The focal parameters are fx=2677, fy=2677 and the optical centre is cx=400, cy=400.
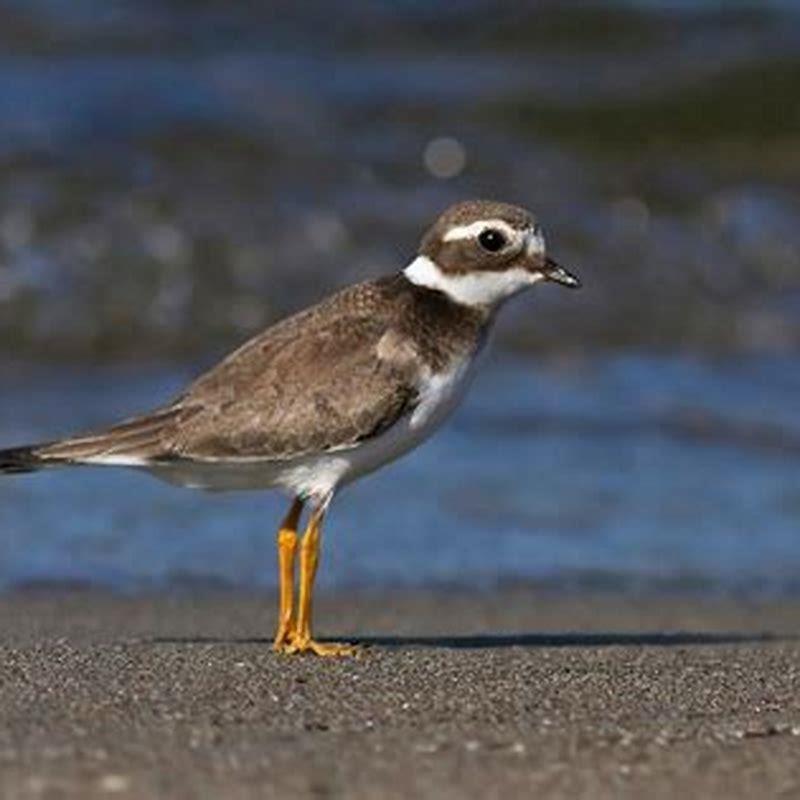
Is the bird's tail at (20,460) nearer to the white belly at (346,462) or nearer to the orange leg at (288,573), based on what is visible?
the white belly at (346,462)

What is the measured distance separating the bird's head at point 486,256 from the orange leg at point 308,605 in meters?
0.82

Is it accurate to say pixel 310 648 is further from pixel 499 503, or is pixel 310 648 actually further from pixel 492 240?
pixel 499 503

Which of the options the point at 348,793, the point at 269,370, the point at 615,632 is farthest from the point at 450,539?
the point at 348,793

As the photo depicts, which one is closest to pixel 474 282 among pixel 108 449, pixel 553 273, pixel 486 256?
pixel 486 256

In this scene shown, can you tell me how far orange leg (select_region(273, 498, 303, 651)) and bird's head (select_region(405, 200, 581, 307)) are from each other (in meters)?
Answer: 0.81

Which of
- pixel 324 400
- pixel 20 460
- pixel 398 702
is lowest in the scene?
pixel 398 702

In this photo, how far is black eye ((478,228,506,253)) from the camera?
8.14 m

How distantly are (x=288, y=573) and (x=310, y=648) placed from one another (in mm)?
334

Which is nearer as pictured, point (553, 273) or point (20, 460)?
point (20, 460)

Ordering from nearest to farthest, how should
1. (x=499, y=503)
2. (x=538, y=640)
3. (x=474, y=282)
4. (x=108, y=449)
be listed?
(x=108, y=449), (x=474, y=282), (x=538, y=640), (x=499, y=503)

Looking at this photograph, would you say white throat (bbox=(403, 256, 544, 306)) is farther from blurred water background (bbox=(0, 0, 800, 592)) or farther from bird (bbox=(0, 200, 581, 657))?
blurred water background (bbox=(0, 0, 800, 592))

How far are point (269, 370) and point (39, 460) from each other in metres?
0.73

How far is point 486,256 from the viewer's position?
26.7 ft

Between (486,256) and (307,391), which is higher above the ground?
(486,256)
